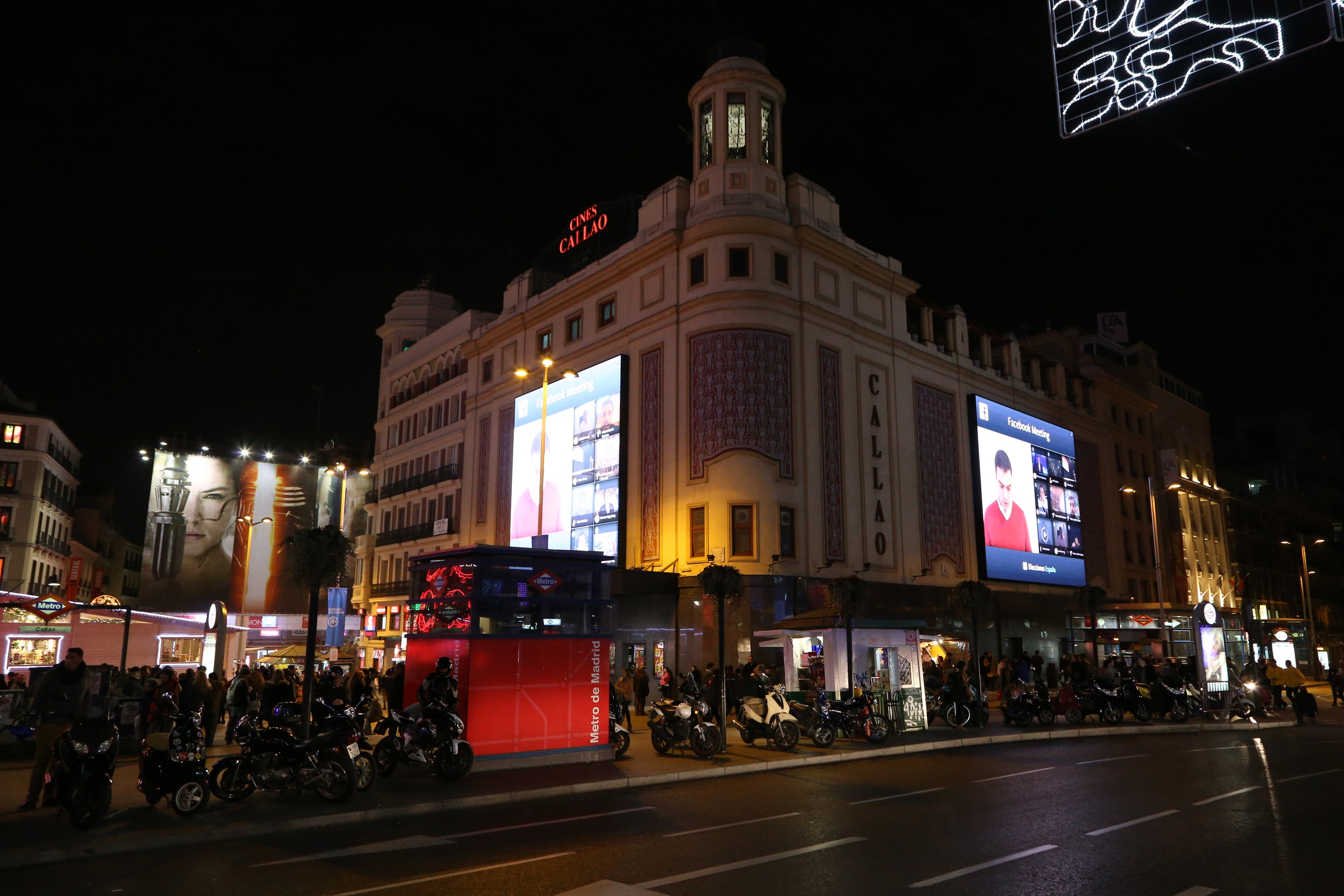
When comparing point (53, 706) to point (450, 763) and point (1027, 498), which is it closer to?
point (450, 763)

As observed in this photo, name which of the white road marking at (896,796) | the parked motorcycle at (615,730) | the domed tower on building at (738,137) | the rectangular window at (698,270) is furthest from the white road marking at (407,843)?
the domed tower on building at (738,137)

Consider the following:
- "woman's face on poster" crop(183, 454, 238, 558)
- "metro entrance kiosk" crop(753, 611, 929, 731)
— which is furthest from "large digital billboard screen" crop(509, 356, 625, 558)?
"woman's face on poster" crop(183, 454, 238, 558)

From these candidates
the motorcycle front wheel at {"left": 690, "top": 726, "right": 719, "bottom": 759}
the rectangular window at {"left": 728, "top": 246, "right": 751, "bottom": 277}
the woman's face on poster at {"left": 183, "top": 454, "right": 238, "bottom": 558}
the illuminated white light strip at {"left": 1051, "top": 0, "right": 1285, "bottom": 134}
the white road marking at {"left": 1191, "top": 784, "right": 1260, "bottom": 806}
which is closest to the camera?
the illuminated white light strip at {"left": 1051, "top": 0, "right": 1285, "bottom": 134}

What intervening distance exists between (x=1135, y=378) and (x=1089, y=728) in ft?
136

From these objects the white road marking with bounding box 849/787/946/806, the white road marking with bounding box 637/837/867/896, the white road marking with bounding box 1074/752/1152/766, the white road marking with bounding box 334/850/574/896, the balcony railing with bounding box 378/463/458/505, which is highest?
the balcony railing with bounding box 378/463/458/505

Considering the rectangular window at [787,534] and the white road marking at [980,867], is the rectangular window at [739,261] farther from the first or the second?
the white road marking at [980,867]

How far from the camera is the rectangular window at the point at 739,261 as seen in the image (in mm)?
33250

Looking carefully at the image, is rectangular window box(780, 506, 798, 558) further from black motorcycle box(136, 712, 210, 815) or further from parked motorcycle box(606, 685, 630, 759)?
black motorcycle box(136, 712, 210, 815)

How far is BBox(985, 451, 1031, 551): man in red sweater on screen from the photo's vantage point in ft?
134

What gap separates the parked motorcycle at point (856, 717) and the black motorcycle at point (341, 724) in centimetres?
970

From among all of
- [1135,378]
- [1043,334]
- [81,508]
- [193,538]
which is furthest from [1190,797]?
[81,508]

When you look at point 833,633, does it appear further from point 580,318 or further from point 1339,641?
point 1339,641

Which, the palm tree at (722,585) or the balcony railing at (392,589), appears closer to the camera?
the palm tree at (722,585)

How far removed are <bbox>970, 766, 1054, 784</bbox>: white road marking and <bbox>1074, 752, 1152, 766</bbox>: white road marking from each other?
0.75m
